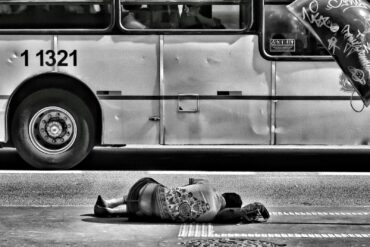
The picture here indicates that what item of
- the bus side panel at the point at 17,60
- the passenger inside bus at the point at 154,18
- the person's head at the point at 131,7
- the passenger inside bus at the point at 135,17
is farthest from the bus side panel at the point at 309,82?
the bus side panel at the point at 17,60

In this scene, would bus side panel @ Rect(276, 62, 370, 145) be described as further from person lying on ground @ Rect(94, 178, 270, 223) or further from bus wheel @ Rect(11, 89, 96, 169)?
person lying on ground @ Rect(94, 178, 270, 223)

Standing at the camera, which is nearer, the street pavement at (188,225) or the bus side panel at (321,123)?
the street pavement at (188,225)

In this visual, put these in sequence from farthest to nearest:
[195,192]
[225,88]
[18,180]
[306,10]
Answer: [225,88] → [18,180] → [195,192] → [306,10]

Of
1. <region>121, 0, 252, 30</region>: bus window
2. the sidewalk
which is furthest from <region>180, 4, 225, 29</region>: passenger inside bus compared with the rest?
the sidewalk

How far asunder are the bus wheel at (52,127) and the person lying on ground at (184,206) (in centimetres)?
431

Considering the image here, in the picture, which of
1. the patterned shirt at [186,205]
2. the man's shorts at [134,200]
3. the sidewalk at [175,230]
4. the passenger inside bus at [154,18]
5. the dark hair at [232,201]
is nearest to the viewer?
the sidewalk at [175,230]

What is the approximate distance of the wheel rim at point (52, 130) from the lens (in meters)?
11.2

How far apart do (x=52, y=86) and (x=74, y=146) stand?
0.76m

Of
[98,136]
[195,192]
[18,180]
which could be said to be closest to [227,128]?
[98,136]

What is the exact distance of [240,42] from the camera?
11195mm

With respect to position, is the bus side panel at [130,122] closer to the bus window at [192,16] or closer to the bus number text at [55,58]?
the bus number text at [55,58]

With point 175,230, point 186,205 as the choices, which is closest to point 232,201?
point 186,205

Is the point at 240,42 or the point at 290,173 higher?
the point at 240,42

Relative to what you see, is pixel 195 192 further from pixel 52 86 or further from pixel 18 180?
pixel 52 86
